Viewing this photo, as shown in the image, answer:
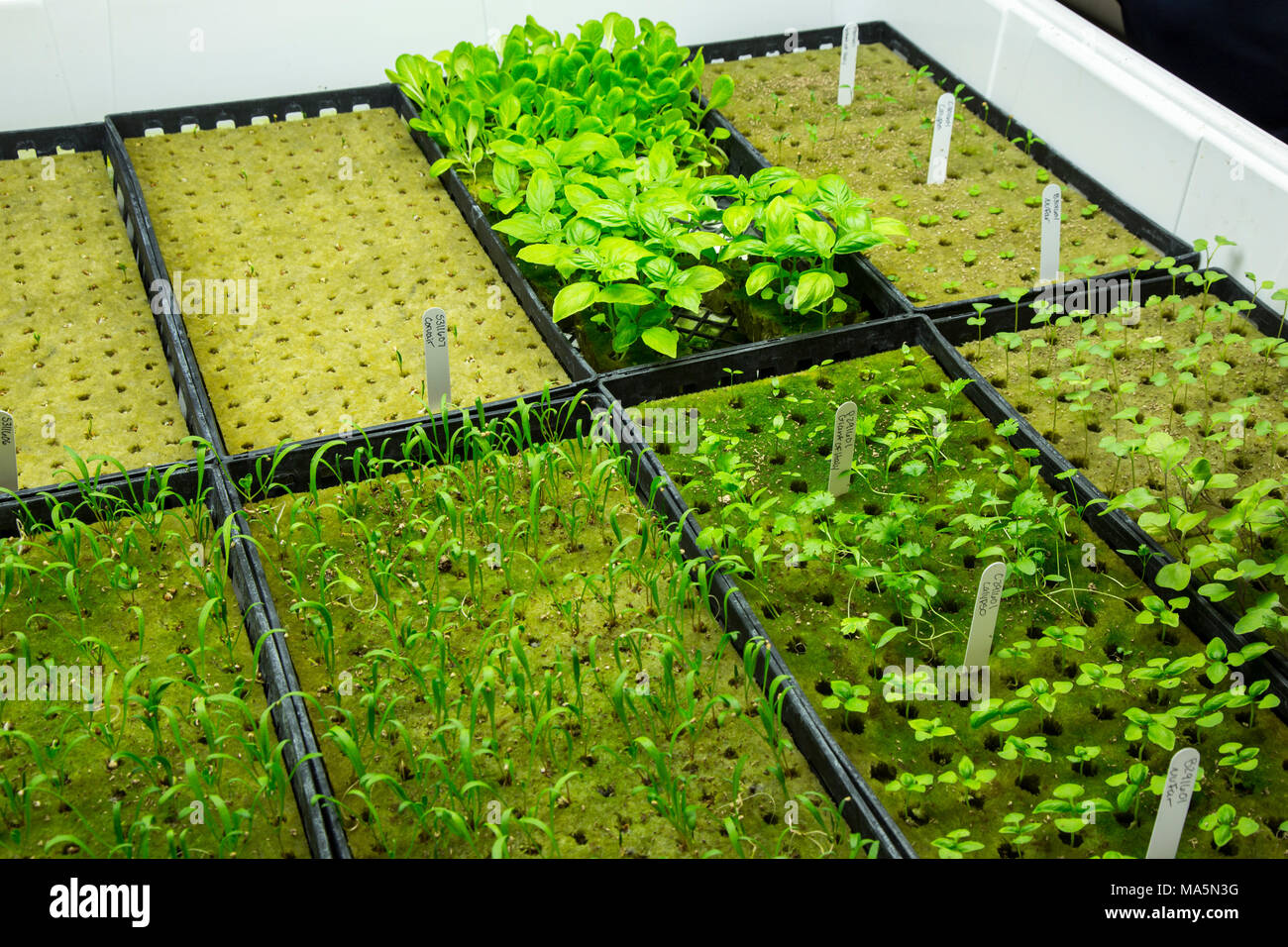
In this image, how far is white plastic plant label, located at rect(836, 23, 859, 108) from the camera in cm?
346

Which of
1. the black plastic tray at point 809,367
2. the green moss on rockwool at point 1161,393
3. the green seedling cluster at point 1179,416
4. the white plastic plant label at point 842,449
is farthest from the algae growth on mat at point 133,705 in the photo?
the green moss on rockwool at point 1161,393

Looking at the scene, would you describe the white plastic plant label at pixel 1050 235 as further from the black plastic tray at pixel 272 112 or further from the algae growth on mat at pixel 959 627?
the black plastic tray at pixel 272 112

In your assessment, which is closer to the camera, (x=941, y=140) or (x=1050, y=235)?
(x=1050, y=235)

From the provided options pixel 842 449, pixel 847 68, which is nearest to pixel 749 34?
pixel 847 68

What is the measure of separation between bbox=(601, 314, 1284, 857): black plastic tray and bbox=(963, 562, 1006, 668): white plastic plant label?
44cm

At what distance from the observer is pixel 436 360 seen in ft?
7.65

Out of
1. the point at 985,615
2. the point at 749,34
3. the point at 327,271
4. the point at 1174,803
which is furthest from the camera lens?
the point at 749,34

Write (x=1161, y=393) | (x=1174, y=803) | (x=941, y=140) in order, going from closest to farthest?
(x=1174, y=803)
(x=1161, y=393)
(x=941, y=140)

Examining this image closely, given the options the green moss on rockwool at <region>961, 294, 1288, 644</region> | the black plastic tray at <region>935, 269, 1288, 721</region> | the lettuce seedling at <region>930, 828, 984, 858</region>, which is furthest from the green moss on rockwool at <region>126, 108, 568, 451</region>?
the lettuce seedling at <region>930, 828, 984, 858</region>

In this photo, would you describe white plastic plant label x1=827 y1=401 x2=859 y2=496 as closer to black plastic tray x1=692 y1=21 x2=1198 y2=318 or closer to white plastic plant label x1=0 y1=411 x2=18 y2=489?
black plastic tray x1=692 y1=21 x2=1198 y2=318

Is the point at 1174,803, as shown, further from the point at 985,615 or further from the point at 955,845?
the point at 985,615

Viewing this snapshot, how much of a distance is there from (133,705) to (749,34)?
3.05m

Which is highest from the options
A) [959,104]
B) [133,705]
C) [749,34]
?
[749,34]
